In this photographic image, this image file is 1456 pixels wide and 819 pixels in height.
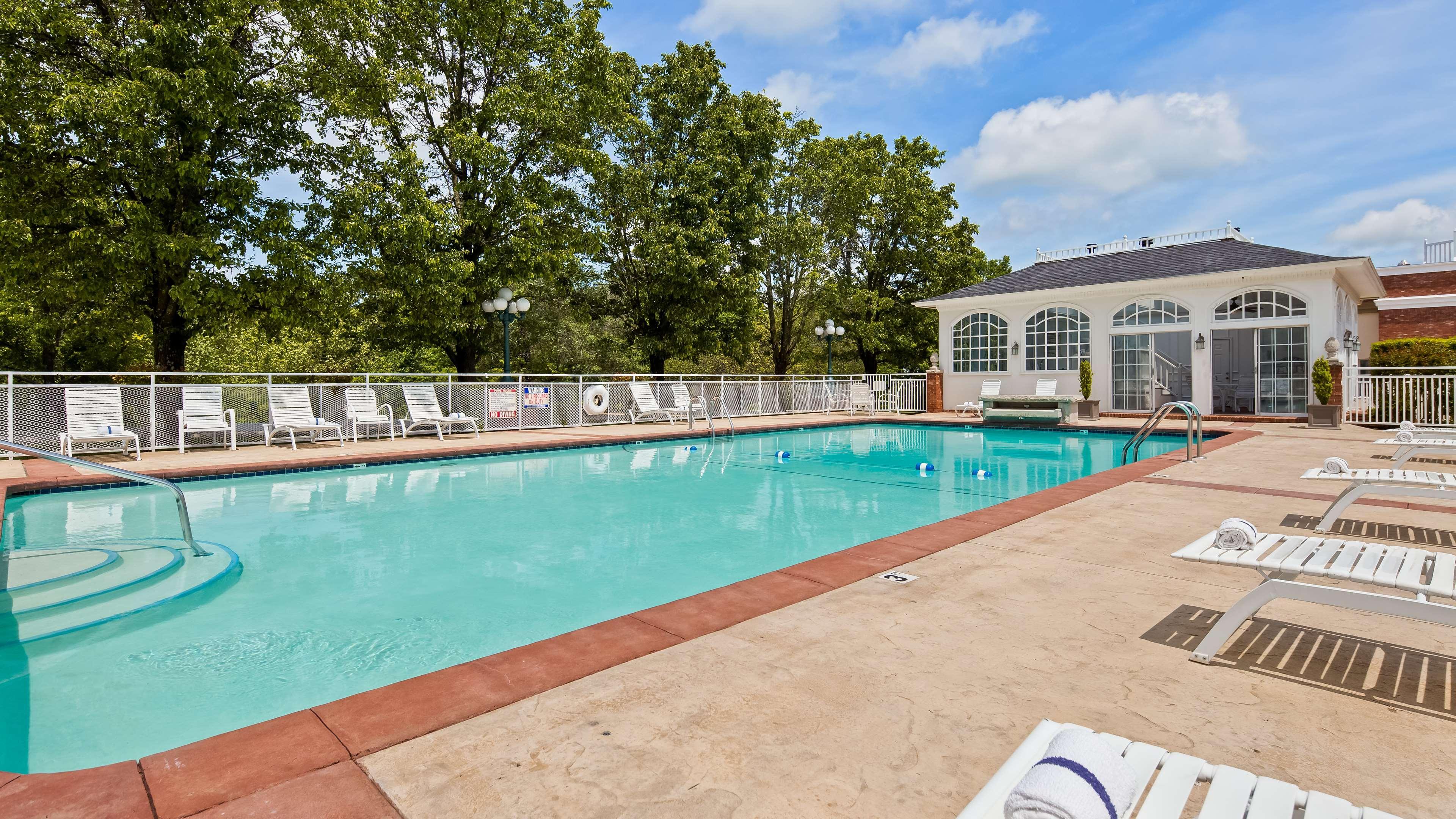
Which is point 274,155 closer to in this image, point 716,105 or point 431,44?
point 431,44

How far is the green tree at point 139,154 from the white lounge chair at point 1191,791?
47.6 feet

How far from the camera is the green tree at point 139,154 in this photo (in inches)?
429

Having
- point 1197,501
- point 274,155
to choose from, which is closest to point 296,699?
point 1197,501

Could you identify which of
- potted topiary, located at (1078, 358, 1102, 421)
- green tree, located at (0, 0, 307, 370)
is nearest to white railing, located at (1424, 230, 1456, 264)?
potted topiary, located at (1078, 358, 1102, 421)

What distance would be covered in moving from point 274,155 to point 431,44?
198 inches

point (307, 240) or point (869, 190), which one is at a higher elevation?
point (869, 190)

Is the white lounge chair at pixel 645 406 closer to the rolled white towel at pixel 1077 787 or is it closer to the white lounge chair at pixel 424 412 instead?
the white lounge chair at pixel 424 412

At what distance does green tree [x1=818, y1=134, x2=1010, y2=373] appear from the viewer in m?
25.3

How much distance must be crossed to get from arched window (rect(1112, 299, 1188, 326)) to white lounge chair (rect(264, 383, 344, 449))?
59.8 feet

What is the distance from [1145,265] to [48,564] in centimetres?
2201

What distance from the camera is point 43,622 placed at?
12.2 ft

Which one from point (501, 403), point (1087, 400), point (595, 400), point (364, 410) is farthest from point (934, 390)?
point (364, 410)

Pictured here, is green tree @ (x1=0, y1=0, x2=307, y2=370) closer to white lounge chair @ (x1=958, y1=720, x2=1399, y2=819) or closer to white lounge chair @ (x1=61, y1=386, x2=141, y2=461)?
white lounge chair @ (x1=61, y1=386, x2=141, y2=461)

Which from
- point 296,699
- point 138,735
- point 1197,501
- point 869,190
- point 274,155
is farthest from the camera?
point 869,190
